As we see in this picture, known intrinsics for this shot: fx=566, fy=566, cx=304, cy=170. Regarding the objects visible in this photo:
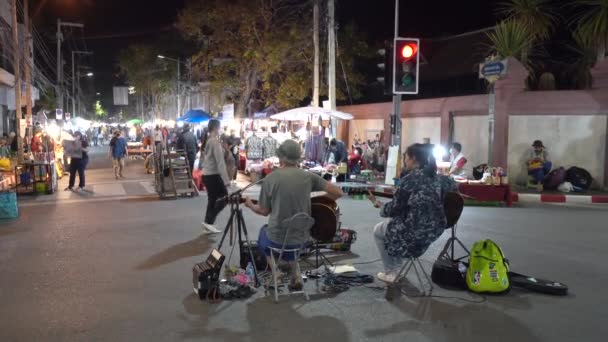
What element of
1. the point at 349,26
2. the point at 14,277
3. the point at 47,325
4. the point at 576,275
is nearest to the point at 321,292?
the point at 47,325

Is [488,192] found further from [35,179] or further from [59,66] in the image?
[59,66]

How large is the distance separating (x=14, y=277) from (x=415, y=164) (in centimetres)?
479

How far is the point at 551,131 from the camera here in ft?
52.4

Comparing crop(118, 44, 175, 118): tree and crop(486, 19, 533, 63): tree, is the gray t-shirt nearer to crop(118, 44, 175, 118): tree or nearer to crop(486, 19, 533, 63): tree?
crop(486, 19, 533, 63): tree

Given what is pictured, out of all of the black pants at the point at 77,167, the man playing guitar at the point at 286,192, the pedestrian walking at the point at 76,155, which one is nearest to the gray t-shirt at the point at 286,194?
the man playing guitar at the point at 286,192

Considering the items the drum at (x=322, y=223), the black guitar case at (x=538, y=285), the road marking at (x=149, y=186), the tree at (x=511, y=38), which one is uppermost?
the tree at (x=511, y=38)

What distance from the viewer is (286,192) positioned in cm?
568

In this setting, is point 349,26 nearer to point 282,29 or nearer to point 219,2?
point 282,29

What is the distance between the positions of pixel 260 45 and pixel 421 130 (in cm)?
869

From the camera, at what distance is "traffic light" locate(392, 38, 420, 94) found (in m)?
11.8

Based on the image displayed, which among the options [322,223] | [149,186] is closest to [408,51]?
[322,223]

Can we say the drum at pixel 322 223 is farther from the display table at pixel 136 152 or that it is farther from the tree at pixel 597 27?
the display table at pixel 136 152

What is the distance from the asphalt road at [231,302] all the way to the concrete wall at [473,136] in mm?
7730

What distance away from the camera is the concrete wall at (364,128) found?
22969 mm
